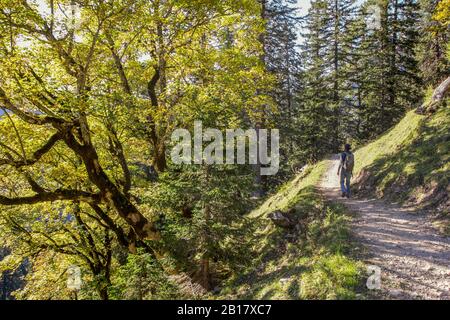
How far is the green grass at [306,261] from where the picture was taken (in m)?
7.17

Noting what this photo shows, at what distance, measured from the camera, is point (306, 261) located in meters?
8.96

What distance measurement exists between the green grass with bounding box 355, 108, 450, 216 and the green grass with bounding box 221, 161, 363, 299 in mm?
2524

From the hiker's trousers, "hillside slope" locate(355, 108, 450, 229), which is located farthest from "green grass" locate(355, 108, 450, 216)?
the hiker's trousers

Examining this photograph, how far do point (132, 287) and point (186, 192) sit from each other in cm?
336

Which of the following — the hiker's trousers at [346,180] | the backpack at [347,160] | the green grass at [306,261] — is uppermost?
the backpack at [347,160]

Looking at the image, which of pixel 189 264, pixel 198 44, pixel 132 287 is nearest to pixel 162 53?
pixel 198 44

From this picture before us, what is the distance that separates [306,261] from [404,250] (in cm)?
246

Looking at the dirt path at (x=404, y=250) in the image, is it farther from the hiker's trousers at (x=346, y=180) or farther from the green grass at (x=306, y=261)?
the hiker's trousers at (x=346, y=180)

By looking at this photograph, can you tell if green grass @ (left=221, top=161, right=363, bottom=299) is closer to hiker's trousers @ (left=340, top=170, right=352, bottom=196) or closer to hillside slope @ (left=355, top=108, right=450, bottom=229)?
hiker's trousers @ (left=340, top=170, right=352, bottom=196)

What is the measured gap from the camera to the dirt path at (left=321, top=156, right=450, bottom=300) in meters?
6.49

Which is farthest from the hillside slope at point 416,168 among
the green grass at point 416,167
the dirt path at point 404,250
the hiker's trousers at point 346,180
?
the hiker's trousers at point 346,180

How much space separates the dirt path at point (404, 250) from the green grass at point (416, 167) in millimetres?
803

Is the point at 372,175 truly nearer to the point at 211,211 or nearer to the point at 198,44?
the point at 211,211

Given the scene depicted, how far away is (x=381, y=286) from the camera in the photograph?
6598 millimetres
